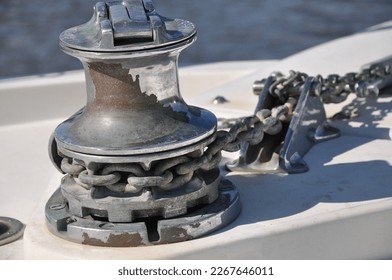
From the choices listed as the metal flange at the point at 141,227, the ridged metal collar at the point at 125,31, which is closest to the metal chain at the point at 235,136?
the metal flange at the point at 141,227

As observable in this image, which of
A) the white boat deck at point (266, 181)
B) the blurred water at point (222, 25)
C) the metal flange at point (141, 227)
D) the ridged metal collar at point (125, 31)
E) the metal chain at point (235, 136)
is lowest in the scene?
the blurred water at point (222, 25)

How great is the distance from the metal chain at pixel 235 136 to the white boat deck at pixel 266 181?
59 mm

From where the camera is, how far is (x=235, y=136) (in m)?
1.57

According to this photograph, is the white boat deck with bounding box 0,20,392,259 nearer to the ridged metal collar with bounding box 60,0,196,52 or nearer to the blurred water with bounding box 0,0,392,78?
the ridged metal collar with bounding box 60,0,196,52

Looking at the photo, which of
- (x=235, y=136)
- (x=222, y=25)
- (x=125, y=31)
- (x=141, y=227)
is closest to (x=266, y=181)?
(x=235, y=136)

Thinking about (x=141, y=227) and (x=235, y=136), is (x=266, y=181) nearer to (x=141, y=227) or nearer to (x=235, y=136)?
(x=235, y=136)

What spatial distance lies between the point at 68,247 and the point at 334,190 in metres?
0.49

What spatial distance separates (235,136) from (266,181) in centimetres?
17

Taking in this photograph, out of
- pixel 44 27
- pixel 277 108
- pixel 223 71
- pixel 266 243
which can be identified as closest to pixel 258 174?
pixel 277 108

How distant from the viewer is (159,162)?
4.66 ft

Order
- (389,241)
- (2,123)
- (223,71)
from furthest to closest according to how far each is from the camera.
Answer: (223,71) < (2,123) < (389,241)

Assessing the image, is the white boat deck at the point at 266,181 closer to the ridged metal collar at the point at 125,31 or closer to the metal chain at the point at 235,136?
the metal chain at the point at 235,136

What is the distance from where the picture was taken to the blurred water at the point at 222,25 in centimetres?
548
